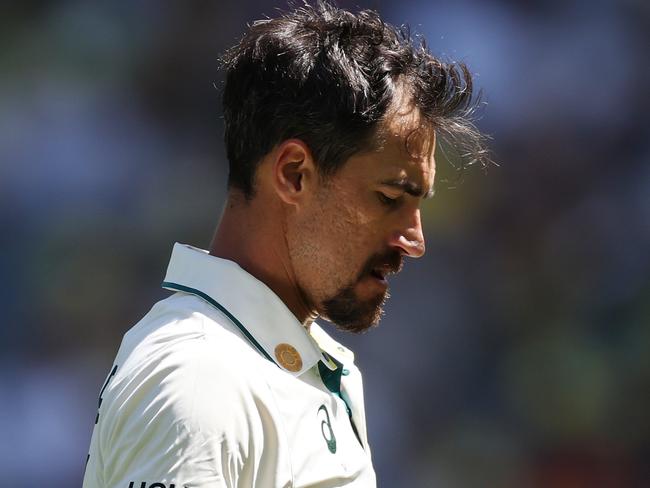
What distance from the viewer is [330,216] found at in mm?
1563

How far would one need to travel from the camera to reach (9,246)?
3797mm

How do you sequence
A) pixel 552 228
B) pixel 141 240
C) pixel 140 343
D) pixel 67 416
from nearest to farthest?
pixel 140 343, pixel 67 416, pixel 141 240, pixel 552 228

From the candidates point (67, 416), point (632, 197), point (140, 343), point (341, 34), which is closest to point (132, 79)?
point (67, 416)

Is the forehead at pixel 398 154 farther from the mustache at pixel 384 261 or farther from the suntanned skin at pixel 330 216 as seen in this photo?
the mustache at pixel 384 261

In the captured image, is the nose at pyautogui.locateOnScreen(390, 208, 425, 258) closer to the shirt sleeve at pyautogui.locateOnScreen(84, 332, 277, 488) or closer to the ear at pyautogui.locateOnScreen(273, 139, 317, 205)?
the ear at pyautogui.locateOnScreen(273, 139, 317, 205)

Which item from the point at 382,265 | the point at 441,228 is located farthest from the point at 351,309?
the point at 441,228

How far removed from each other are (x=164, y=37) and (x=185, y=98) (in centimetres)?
25

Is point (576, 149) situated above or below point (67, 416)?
above

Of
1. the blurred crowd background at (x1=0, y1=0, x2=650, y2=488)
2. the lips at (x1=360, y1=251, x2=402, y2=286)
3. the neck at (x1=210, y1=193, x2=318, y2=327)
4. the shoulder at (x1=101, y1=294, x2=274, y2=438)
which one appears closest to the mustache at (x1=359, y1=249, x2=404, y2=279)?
the lips at (x1=360, y1=251, x2=402, y2=286)

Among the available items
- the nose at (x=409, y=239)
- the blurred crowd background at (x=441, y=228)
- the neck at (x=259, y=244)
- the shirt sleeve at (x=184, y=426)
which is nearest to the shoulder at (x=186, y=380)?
the shirt sleeve at (x=184, y=426)

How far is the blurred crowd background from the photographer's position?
12.6 ft

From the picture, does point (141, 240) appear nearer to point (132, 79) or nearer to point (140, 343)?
point (132, 79)

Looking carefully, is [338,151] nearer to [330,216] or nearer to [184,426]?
[330,216]

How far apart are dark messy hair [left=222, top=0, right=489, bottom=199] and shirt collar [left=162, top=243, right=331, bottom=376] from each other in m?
0.14
